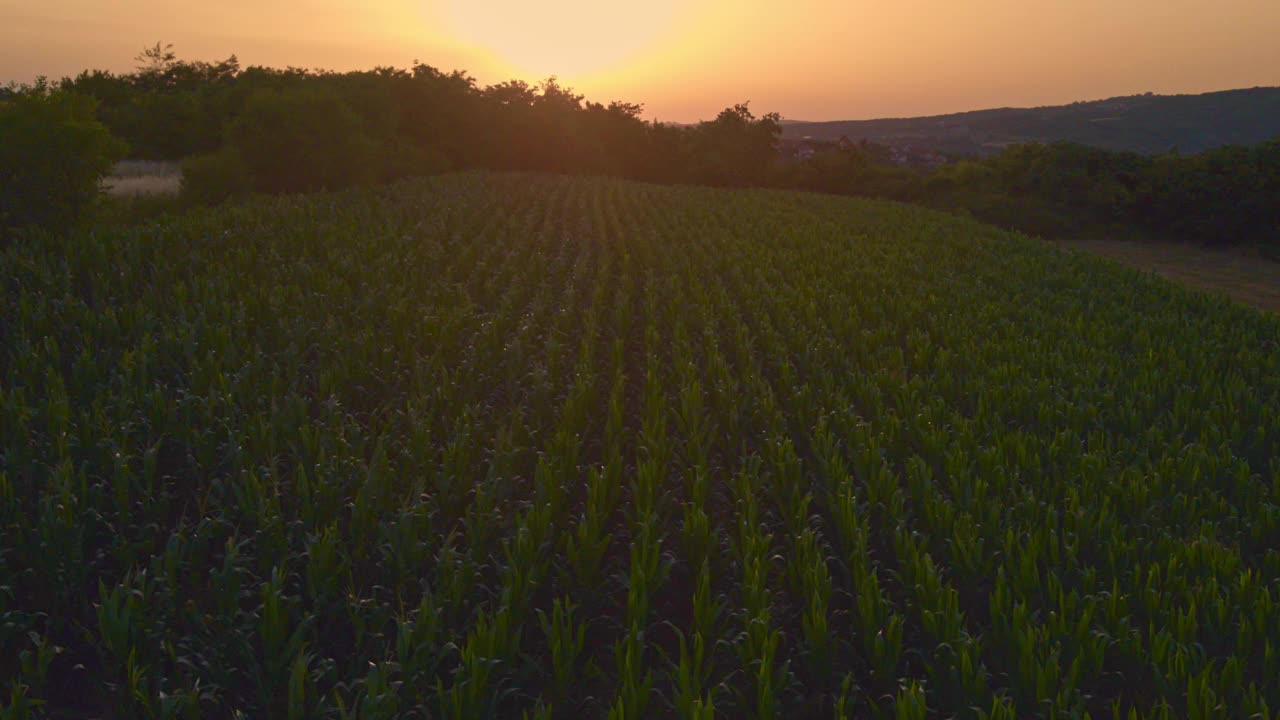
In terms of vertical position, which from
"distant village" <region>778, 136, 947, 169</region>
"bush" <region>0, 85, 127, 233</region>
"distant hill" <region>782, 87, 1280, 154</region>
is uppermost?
"distant hill" <region>782, 87, 1280, 154</region>

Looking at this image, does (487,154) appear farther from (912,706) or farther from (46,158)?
(912,706)

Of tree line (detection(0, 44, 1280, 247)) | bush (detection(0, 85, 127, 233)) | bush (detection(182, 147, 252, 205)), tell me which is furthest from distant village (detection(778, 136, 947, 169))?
bush (detection(0, 85, 127, 233))

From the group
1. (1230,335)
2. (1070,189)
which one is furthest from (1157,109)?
(1230,335)

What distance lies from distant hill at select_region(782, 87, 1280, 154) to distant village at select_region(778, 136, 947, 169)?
1692 centimetres

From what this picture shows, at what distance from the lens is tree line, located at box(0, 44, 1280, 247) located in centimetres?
1571

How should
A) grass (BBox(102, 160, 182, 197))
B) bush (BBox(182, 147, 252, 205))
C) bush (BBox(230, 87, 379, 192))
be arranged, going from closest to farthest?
grass (BBox(102, 160, 182, 197)) < bush (BBox(182, 147, 252, 205)) < bush (BBox(230, 87, 379, 192))

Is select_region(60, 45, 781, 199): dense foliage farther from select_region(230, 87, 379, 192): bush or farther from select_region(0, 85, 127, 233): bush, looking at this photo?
select_region(0, 85, 127, 233): bush

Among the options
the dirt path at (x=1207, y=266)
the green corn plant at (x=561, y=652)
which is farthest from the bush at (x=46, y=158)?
the dirt path at (x=1207, y=266)

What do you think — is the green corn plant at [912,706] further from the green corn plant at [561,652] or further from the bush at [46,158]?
the bush at [46,158]

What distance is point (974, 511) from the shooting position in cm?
486

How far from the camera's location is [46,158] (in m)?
15.1

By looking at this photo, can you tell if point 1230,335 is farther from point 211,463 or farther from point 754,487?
point 211,463

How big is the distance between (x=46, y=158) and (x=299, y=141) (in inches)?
522

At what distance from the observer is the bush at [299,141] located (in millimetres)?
26984
